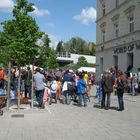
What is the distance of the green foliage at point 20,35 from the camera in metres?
15.5

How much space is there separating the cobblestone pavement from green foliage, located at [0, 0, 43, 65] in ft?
8.09

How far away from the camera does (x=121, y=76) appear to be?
16.2 m

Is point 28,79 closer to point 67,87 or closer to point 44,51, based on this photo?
point 67,87

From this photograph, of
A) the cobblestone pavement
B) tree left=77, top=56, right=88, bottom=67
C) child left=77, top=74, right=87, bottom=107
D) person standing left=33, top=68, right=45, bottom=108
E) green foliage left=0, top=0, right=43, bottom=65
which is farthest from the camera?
tree left=77, top=56, right=88, bottom=67

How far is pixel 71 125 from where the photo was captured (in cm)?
1163

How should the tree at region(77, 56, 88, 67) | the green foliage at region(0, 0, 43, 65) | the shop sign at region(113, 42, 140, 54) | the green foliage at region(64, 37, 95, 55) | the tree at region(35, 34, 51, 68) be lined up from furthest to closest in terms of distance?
the green foliage at region(64, 37, 95, 55), the tree at region(77, 56, 88, 67), the shop sign at region(113, 42, 140, 54), the tree at region(35, 34, 51, 68), the green foliage at region(0, 0, 43, 65)

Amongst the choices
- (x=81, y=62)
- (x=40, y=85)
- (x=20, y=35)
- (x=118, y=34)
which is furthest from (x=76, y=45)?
(x=20, y=35)

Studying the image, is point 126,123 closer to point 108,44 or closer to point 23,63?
A: point 23,63

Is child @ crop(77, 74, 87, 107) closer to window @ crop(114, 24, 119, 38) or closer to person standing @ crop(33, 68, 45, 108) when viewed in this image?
person standing @ crop(33, 68, 45, 108)

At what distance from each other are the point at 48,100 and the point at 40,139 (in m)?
9.87

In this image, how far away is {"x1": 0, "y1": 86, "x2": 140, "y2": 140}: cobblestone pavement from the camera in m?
9.75

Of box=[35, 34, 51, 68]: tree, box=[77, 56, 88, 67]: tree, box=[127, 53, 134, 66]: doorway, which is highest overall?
box=[77, 56, 88, 67]: tree

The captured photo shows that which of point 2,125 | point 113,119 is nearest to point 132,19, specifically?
point 113,119

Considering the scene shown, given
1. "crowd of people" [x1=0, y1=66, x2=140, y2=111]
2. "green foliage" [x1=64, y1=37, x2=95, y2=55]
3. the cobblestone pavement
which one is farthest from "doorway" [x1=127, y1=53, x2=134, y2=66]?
"green foliage" [x1=64, y1=37, x2=95, y2=55]
